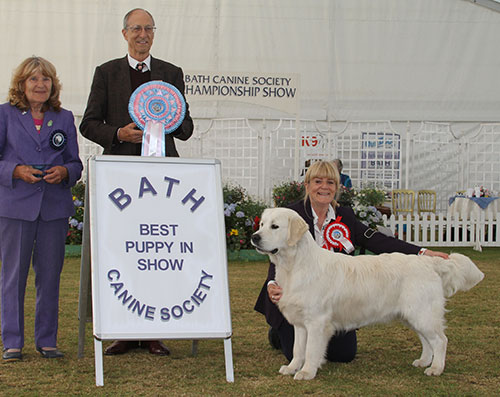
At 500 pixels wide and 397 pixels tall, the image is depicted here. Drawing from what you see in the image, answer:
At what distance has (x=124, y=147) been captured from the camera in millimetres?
4020

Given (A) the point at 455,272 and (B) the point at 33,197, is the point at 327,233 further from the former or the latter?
(B) the point at 33,197

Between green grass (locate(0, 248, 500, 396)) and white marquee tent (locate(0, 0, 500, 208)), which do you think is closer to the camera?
green grass (locate(0, 248, 500, 396))

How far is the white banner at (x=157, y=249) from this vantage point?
3.36 m

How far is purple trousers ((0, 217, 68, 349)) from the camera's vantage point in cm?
380

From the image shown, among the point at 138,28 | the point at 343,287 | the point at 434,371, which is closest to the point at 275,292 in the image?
the point at 343,287

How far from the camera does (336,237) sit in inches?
161

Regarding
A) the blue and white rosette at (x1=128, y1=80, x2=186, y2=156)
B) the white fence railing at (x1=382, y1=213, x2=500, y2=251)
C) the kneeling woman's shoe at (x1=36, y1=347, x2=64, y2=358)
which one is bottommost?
the kneeling woman's shoe at (x1=36, y1=347, x2=64, y2=358)

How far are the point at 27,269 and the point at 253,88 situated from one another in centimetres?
777

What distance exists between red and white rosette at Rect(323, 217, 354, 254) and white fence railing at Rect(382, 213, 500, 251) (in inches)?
273

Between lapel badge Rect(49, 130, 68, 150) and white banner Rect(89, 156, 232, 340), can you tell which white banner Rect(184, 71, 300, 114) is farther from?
white banner Rect(89, 156, 232, 340)

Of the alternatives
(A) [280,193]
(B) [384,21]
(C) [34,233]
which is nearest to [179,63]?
(B) [384,21]

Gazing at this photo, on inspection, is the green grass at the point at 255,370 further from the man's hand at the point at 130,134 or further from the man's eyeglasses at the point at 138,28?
the man's eyeglasses at the point at 138,28

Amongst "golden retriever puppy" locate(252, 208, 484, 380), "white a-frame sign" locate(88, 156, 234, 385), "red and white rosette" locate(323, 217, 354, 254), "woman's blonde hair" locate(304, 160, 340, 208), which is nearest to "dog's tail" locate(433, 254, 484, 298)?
"golden retriever puppy" locate(252, 208, 484, 380)

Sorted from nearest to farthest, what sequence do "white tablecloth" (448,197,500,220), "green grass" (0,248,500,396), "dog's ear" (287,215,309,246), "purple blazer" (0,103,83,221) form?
"green grass" (0,248,500,396) < "dog's ear" (287,215,309,246) < "purple blazer" (0,103,83,221) < "white tablecloth" (448,197,500,220)
